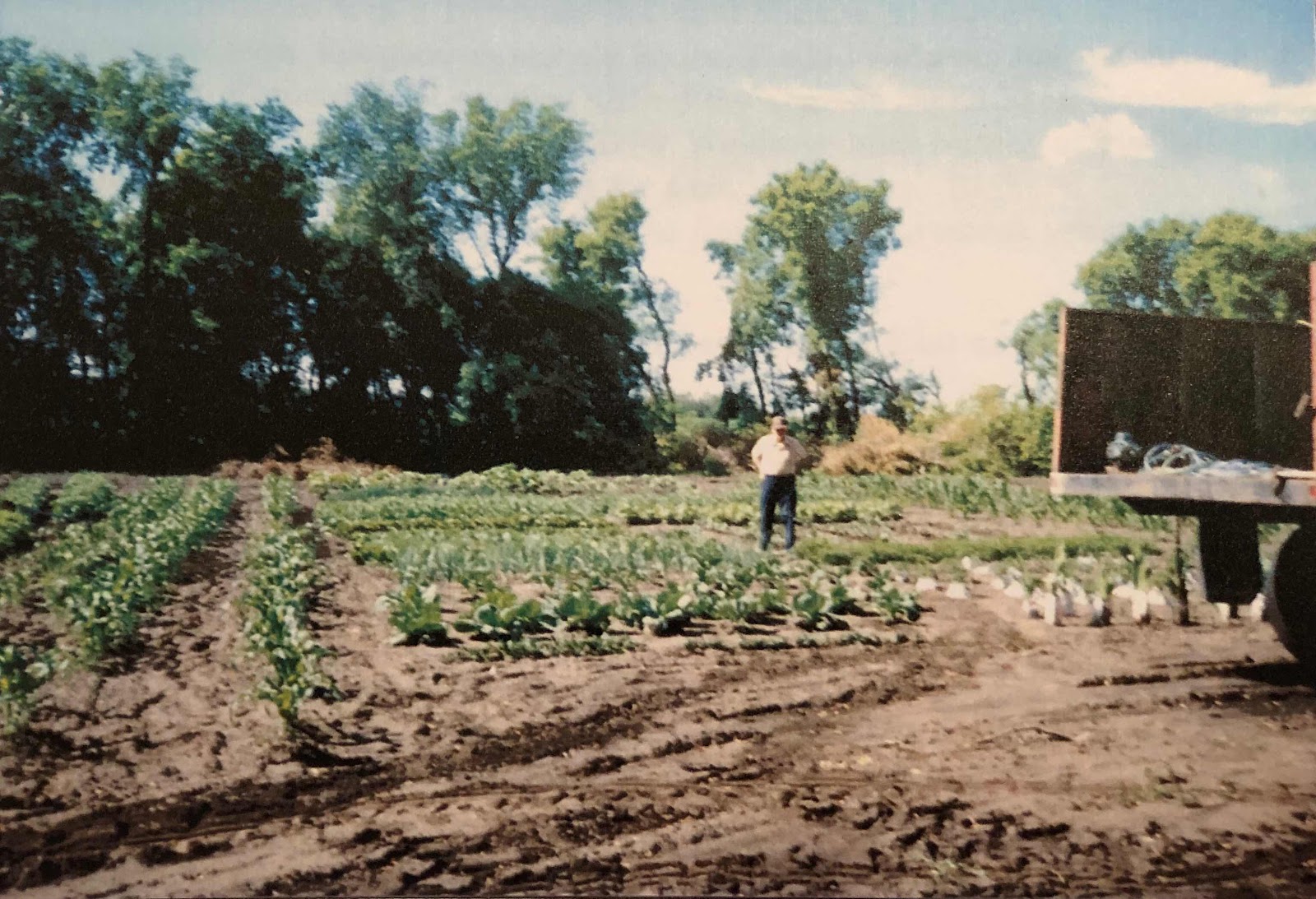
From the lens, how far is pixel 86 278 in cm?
607

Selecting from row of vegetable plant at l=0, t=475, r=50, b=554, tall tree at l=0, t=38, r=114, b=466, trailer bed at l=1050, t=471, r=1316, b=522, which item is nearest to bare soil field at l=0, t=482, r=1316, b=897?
trailer bed at l=1050, t=471, r=1316, b=522

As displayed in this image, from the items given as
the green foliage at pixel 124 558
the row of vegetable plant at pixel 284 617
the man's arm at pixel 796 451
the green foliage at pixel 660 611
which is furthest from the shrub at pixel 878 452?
the green foliage at pixel 124 558

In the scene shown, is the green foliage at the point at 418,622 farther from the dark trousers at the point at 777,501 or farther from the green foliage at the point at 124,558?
the dark trousers at the point at 777,501

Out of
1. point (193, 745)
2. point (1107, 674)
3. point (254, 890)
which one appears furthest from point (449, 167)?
point (1107, 674)

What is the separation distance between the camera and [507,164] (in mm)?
6359

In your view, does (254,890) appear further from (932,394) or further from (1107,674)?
(932,394)

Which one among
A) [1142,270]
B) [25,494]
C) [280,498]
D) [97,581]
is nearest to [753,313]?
[1142,270]

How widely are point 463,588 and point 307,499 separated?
22.7ft

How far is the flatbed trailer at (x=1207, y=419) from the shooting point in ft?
15.0

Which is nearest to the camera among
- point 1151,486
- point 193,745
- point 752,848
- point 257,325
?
point 752,848

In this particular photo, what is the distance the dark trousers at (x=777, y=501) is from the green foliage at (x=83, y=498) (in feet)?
20.5

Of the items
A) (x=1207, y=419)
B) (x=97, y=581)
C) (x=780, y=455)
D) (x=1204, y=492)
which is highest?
(x=1207, y=419)

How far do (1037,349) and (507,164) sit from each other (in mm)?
4945

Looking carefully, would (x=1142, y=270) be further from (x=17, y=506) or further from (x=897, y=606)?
(x=17, y=506)
